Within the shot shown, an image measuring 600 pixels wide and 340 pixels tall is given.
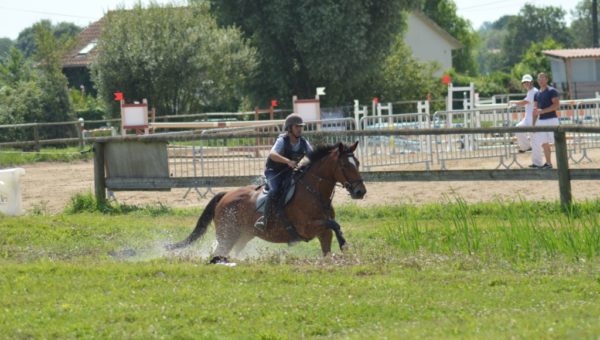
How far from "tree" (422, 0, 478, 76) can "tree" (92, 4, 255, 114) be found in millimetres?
62127

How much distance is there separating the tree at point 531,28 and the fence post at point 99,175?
135152mm

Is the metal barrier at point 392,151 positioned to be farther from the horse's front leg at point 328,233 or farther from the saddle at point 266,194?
the horse's front leg at point 328,233

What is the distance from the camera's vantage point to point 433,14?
10981 centimetres

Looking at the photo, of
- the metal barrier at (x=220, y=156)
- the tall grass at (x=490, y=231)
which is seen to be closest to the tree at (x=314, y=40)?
the metal barrier at (x=220, y=156)

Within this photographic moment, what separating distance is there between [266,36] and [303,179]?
133 ft

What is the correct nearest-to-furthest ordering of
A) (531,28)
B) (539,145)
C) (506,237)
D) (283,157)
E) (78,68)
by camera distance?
1. (506,237)
2. (283,157)
3. (539,145)
4. (78,68)
5. (531,28)

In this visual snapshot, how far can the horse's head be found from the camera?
42.1 ft

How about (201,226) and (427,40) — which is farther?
(427,40)

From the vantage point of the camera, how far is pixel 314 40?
5153cm

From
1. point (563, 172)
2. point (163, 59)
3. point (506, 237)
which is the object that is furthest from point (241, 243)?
point (163, 59)

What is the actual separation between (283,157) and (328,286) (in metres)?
3.04

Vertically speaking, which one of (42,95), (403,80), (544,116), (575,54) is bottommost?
(544,116)

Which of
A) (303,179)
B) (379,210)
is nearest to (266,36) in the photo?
(379,210)

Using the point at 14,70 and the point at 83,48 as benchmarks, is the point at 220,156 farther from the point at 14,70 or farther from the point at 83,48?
the point at 83,48
